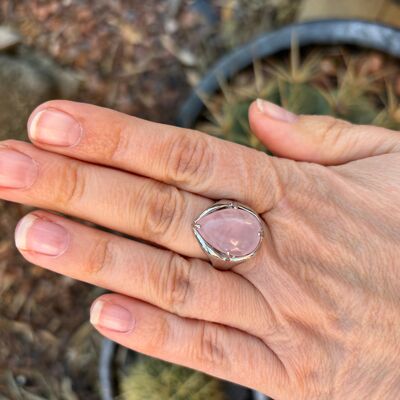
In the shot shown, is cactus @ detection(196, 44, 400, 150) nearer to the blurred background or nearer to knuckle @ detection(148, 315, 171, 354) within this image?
the blurred background

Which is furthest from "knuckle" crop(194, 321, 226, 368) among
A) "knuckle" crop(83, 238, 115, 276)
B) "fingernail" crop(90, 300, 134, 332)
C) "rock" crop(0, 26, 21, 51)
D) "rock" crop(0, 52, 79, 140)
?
"rock" crop(0, 26, 21, 51)

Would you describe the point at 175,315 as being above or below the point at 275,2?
below

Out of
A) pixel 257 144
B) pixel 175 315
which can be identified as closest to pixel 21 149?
pixel 175 315

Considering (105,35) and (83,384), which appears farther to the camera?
(105,35)

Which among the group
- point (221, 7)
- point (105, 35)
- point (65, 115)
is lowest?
point (105, 35)

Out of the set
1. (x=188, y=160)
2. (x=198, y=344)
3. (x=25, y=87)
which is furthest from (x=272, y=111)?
(x=25, y=87)

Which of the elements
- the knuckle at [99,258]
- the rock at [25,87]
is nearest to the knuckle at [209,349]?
the knuckle at [99,258]

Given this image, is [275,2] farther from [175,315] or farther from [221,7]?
[175,315]

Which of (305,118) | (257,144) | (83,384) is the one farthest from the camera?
(83,384)

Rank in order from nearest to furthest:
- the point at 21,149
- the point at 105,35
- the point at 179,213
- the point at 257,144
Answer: the point at 21,149, the point at 179,213, the point at 257,144, the point at 105,35
